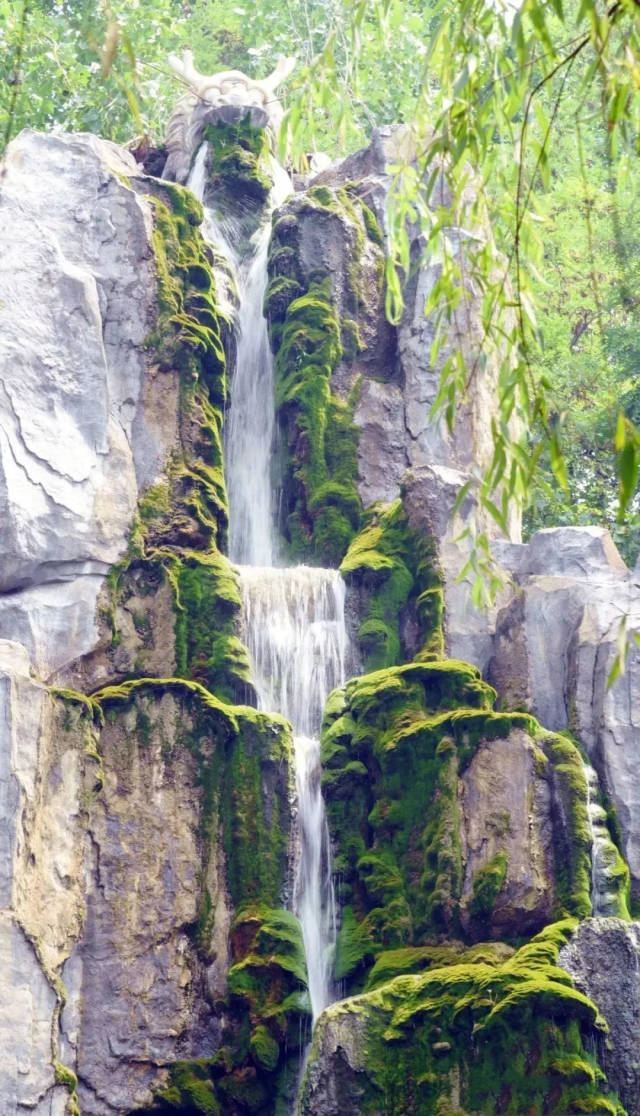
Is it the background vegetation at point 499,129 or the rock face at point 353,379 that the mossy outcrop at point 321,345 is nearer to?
the rock face at point 353,379

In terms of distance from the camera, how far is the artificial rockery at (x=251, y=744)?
46.4 feet

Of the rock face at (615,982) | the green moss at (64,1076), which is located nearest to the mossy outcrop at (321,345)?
the rock face at (615,982)

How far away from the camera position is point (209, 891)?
15938 millimetres

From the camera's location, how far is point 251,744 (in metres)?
16.4

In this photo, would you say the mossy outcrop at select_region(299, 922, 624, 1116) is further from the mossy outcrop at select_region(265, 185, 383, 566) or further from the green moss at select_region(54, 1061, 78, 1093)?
the mossy outcrop at select_region(265, 185, 383, 566)

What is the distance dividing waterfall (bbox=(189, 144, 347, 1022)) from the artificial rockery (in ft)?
0.86

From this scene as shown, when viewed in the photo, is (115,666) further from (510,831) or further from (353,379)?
(353,379)

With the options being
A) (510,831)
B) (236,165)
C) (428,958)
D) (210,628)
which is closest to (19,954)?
(428,958)

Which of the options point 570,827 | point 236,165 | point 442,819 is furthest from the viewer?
point 236,165

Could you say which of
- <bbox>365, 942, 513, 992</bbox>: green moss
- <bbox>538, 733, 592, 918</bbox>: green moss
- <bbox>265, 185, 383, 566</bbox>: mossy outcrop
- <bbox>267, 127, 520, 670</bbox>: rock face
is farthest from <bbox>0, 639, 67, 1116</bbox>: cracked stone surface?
<bbox>265, 185, 383, 566</bbox>: mossy outcrop

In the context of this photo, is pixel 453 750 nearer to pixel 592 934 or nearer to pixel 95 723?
pixel 592 934

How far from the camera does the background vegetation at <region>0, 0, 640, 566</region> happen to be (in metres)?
7.77

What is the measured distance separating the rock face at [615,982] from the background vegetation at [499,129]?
141 inches

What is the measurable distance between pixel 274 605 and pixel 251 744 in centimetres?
251
